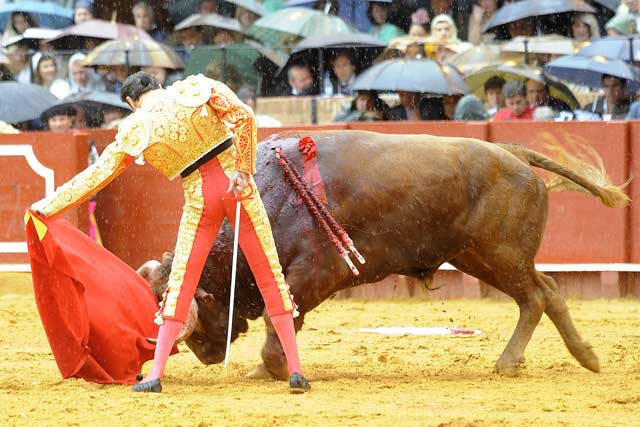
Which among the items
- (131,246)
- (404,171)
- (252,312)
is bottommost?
(131,246)

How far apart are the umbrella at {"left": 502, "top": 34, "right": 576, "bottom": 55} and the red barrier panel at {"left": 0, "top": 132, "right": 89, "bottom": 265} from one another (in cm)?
390

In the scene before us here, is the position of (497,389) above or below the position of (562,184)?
below

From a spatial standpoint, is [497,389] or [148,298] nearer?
[497,389]

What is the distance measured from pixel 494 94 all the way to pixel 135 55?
3320 millimetres

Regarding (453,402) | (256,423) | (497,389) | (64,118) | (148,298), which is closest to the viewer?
(256,423)

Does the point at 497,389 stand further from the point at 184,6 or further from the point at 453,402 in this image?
the point at 184,6

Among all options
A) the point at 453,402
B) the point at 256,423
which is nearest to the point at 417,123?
the point at 453,402

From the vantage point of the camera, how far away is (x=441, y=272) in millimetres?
10125

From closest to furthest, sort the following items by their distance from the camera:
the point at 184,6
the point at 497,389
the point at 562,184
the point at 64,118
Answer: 1. the point at 497,389
2. the point at 562,184
3. the point at 64,118
4. the point at 184,6

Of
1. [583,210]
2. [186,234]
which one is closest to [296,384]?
[186,234]

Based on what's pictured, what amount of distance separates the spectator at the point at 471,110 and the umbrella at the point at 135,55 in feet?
9.32

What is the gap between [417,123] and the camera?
996 cm

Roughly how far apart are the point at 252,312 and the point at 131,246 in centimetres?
403

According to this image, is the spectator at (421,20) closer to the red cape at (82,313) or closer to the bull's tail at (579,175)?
the bull's tail at (579,175)
